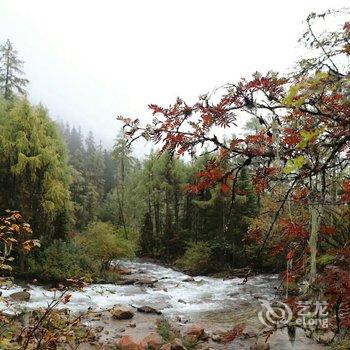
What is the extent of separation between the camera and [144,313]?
1323 centimetres

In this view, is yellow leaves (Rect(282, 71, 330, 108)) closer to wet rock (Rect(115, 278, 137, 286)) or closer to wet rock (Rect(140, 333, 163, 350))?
wet rock (Rect(140, 333, 163, 350))

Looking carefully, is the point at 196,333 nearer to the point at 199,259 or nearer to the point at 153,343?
the point at 153,343

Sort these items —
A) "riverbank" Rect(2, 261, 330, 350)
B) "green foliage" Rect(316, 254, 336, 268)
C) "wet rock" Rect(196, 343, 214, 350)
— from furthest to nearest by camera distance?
"riverbank" Rect(2, 261, 330, 350) < "wet rock" Rect(196, 343, 214, 350) < "green foliage" Rect(316, 254, 336, 268)

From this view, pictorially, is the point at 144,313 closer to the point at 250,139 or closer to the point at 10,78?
the point at 250,139

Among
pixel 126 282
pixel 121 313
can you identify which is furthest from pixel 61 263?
pixel 121 313

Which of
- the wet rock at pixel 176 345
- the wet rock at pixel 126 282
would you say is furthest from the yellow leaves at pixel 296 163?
the wet rock at pixel 126 282

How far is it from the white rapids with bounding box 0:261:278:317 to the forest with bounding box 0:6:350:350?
1227 millimetres

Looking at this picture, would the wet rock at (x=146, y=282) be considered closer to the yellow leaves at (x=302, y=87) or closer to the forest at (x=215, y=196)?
the forest at (x=215, y=196)

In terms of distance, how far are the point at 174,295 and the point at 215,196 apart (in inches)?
442

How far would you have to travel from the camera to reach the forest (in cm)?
248

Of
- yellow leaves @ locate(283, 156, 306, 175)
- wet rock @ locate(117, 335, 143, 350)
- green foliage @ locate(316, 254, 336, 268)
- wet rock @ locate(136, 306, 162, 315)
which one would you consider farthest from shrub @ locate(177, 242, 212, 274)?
yellow leaves @ locate(283, 156, 306, 175)

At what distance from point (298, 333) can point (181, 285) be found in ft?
32.9

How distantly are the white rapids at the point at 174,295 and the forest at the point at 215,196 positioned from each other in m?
1.23

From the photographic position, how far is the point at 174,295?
16.7m
